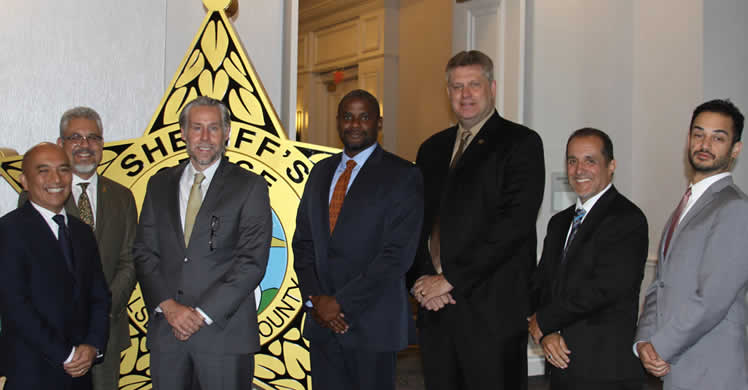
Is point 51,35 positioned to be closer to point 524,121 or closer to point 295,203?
point 295,203

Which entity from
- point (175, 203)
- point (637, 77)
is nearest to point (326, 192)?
point (175, 203)

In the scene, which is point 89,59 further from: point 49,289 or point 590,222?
point 590,222

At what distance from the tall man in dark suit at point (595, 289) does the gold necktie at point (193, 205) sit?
129 centimetres

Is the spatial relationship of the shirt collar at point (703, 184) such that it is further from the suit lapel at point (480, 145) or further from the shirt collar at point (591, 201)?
the suit lapel at point (480, 145)

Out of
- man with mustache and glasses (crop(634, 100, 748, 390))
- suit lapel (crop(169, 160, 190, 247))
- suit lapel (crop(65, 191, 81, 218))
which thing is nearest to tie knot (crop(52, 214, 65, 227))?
suit lapel (crop(65, 191, 81, 218))

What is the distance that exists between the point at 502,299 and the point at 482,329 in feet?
0.42

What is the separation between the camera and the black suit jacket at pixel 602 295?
2.17m

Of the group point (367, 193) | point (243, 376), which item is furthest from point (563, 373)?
point (243, 376)

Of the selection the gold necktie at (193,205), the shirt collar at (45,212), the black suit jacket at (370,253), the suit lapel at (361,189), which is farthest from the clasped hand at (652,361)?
the shirt collar at (45,212)

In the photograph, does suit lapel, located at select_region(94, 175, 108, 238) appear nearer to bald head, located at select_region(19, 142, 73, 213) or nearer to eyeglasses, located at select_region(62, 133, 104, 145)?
eyeglasses, located at select_region(62, 133, 104, 145)

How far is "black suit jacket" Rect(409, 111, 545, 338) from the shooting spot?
228cm

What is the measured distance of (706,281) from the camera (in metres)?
2.03

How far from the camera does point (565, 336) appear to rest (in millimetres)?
2232

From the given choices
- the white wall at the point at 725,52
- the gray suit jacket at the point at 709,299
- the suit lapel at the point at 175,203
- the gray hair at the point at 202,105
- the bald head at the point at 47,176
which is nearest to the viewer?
the gray suit jacket at the point at 709,299
